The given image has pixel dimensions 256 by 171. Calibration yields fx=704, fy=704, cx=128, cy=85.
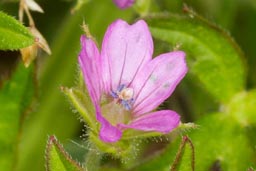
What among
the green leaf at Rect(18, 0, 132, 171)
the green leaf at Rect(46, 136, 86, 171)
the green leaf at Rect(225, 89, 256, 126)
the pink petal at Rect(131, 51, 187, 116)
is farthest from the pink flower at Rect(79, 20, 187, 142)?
the green leaf at Rect(18, 0, 132, 171)

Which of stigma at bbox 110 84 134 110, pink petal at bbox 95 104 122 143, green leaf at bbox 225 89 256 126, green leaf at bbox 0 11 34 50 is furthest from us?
green leaf at bbox 225 89 256 126

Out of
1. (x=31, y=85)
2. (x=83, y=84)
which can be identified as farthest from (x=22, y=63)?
(x=83, y=84)

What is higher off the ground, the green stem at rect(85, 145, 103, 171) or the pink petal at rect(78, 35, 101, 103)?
the pink petal at rect(78, 35, 101, 103)

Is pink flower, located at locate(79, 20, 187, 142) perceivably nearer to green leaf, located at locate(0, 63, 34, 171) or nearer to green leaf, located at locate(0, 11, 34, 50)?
green leaf, located at locate(0, 11, 34, 50)

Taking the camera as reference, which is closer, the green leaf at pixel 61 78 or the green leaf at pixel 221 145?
the green leaf at pixel 221 145

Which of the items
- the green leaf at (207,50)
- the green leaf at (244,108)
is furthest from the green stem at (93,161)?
the green leaf at (244,108)

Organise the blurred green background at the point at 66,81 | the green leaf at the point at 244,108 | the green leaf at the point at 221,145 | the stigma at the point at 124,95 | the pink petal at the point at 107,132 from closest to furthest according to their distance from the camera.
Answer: the pink petal at the point at 107,132 → the stigma at the point at 124,95 → the green leaf at the point at 221,145 → the green leaf at the point at 244,108 → the blurred green background at the point at 66,81

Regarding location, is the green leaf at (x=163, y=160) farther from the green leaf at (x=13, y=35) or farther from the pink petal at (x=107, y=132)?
the green leaf at (x=13, y=35)

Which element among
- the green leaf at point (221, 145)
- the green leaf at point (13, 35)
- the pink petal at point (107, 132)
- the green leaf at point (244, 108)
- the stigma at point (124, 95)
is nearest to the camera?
the pink petal at point (107, 132)
